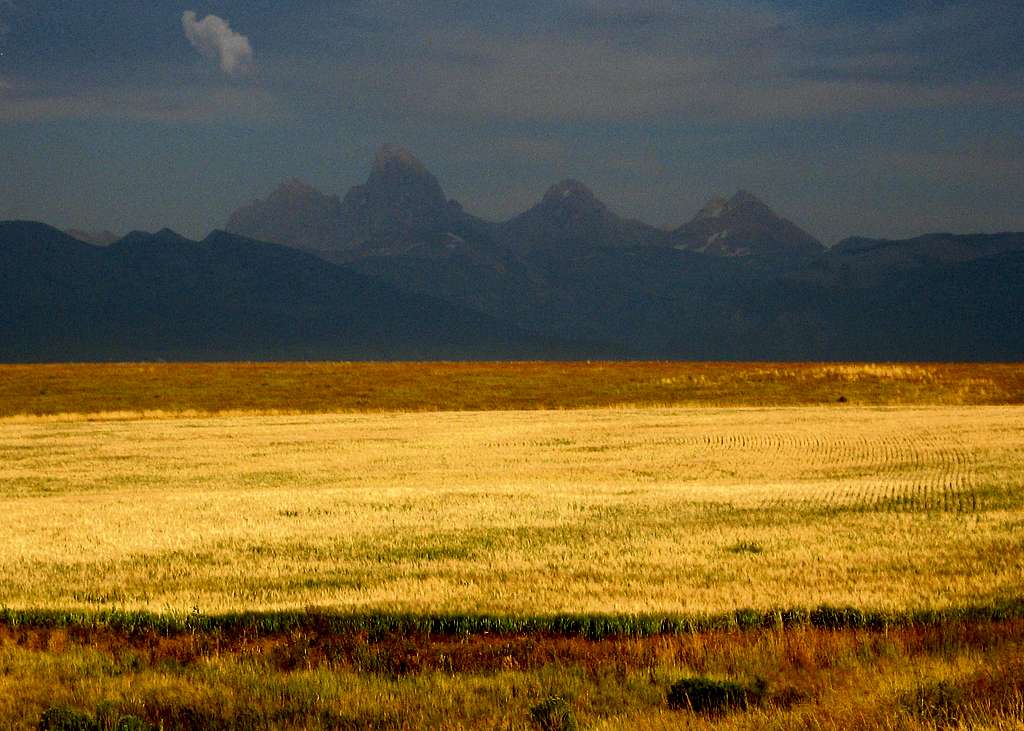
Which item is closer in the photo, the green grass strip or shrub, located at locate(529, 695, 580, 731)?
shrub, located at locate(529, 695, 580, 731)

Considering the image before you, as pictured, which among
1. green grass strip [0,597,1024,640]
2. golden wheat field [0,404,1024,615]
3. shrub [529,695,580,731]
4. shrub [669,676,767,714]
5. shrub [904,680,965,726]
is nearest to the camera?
shrub [904,680,965,726]

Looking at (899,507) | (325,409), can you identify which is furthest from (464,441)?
(325,409)

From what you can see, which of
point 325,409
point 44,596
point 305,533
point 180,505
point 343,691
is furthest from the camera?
point 325,409

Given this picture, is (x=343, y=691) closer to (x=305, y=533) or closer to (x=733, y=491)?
(x=305, y=533)

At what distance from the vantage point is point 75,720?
10.5 m

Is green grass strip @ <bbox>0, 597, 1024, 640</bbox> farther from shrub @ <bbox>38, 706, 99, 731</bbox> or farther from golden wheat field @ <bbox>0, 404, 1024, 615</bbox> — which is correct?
shrub @ <bbox>38, 706, 99, 731</bbox>

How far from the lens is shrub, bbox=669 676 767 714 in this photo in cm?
1054

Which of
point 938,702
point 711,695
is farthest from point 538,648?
point 938,702

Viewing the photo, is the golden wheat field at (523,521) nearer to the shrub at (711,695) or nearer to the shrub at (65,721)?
the shrub at (711,695)

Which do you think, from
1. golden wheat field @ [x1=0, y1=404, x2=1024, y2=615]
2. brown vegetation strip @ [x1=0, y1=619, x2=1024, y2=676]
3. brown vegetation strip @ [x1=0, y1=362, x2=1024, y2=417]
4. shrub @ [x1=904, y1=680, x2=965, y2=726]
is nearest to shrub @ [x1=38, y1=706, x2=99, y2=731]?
A: brown vegetation strip @ [x1=0, y1=619, x2=1024, y2=676]

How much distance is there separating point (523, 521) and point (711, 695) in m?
13.3

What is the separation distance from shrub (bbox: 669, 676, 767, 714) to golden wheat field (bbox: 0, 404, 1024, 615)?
3.73 metres

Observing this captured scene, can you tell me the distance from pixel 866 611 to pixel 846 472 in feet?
70.4

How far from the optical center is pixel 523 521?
2391cm
